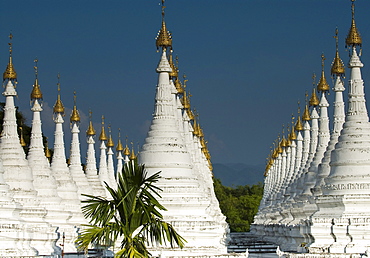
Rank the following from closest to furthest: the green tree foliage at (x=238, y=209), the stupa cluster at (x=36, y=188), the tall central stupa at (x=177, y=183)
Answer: the stupa cluster at (x=36, y=188) < the tall central stupa at (x=177, y=183) < the green tree foliage at (x=238, y=209)

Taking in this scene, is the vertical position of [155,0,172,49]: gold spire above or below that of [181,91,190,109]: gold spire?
below

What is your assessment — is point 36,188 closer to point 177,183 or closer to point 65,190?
point 65,190

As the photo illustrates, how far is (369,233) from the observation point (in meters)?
43.8

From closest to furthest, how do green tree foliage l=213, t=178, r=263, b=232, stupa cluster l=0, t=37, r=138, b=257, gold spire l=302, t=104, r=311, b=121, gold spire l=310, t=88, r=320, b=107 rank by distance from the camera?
stupa cluster l=0, t=37, r=138, b=257
gold spire l=310, t=88, r=320, b=107
gold spire l=302, t=104, r=311, b=121
green tree foliage l=213, t=178, r=263, b=232

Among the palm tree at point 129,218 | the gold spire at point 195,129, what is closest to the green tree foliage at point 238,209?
the gold spire at point 195,129

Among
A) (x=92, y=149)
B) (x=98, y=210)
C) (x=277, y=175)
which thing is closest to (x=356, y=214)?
(x=98, y=210)

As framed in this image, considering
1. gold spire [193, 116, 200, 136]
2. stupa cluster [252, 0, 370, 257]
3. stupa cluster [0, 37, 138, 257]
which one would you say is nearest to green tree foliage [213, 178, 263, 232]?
gold spire [193, 116, 200, 136]

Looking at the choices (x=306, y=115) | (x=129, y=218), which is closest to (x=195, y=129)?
(x=306, y=115)

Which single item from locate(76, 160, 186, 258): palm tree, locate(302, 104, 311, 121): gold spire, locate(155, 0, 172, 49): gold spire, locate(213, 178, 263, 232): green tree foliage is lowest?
locate(76, 160, 186, 258): palm tree

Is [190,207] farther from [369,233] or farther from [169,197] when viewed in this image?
[369,233]

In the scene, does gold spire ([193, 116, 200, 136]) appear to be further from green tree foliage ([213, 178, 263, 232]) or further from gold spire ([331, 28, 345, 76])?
green tree foliage ([213, 178, 263, 232])

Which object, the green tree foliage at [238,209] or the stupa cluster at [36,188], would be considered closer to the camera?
the stupa cluster at [36,188]

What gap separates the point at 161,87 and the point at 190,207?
5520 mm

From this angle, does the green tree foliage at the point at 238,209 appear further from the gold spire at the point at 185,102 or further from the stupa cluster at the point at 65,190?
the stupa cluster at the point at 65,190
